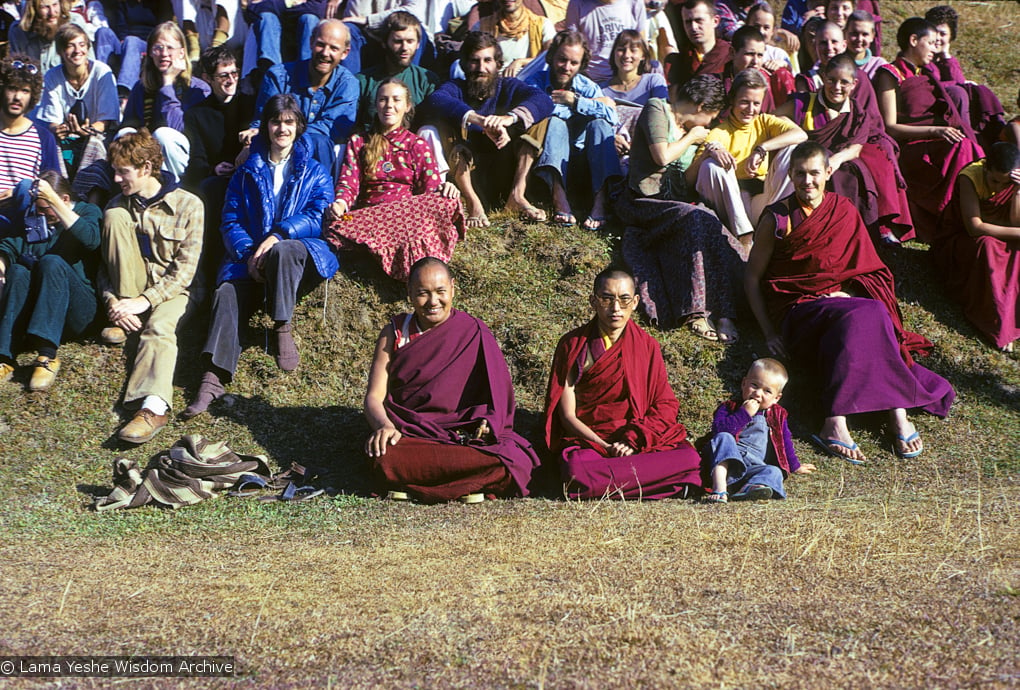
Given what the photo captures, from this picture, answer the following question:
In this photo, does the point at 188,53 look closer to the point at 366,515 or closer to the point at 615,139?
the point at 615,139

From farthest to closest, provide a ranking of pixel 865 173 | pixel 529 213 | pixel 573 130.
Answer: pixel 573 130 < pixel 529 213 < pixel 865 173

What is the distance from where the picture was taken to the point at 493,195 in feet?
27.6

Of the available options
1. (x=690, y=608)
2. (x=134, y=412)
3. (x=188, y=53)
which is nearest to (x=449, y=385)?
(x=134, y=412)

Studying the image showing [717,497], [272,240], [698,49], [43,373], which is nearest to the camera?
[717,497]

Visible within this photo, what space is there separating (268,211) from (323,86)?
5.05 feet

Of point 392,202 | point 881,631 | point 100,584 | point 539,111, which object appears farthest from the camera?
point 539,111

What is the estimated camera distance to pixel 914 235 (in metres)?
8.16

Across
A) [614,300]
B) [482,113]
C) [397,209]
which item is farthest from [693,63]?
[614,300]

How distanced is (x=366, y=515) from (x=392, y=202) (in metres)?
2.77

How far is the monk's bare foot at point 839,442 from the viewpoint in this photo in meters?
6.36

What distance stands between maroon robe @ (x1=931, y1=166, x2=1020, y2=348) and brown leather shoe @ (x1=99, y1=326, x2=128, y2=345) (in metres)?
5.88

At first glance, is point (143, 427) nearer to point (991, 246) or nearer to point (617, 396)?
point (617, 396)

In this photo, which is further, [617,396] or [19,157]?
[19,157]

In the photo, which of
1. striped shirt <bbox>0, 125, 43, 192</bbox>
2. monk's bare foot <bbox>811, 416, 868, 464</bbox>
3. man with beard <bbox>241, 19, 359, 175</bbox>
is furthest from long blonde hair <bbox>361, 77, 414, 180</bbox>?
monk's bare foot <bbox>811, 416, 868, 464</bbox>
